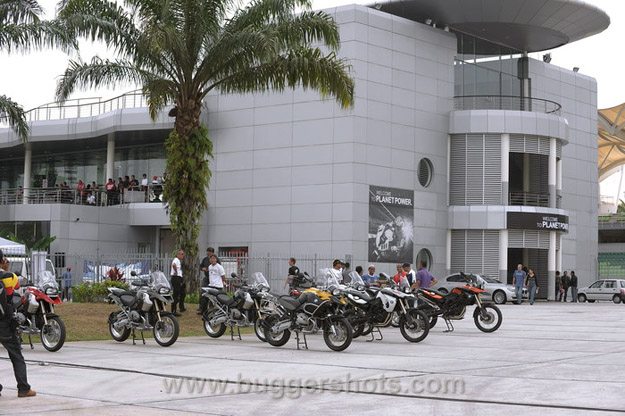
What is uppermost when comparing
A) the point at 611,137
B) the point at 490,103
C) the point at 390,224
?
the point at 611,137

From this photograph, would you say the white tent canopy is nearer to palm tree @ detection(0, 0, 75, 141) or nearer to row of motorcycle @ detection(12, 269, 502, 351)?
palm tree @ detection(0, 0, 75, 141)

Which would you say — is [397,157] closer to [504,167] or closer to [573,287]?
[504,167]

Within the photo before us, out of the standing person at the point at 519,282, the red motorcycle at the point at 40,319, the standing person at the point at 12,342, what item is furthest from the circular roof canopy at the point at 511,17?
the standing person at the point at 12,342

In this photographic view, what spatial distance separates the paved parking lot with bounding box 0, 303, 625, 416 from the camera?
10242 mm

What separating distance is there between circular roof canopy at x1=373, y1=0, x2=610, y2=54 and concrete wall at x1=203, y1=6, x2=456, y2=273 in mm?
1067

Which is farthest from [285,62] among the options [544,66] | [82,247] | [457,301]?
[544,66]

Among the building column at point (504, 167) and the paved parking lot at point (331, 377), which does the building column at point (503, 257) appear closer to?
the building column at point (504, 167)

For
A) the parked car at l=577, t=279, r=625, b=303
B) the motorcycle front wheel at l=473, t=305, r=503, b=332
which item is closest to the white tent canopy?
the motorcycle front wheel at l=473, t=305, r=503, b=332

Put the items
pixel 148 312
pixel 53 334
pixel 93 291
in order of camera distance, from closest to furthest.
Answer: pixel 53 334
pixel 148 312
pixel 93 291

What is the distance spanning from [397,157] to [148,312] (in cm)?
2593

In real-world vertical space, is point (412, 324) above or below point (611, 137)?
below

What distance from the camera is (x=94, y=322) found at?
73.0ft

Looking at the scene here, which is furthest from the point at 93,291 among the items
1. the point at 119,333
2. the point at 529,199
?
the point at 529,199

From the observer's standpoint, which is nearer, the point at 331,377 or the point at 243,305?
the point at 331,377
